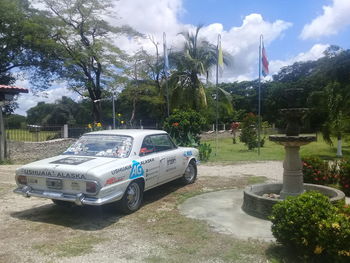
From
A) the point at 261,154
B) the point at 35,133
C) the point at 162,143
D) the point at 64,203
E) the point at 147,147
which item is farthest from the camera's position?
the point at 261,154

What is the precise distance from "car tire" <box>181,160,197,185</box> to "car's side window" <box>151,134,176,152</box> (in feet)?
3.12

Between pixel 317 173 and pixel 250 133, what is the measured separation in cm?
1186

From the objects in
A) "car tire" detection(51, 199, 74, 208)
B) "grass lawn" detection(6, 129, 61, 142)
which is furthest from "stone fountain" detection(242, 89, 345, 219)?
"grass lawn" detection(6, 129, 61, 142)

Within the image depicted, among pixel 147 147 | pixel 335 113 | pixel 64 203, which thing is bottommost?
pixel 64 203

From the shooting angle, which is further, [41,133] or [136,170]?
[41,133]

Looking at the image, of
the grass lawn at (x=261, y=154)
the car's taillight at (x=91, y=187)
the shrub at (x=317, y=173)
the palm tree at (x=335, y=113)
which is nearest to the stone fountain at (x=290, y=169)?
the shrub at (x=317, y=173)

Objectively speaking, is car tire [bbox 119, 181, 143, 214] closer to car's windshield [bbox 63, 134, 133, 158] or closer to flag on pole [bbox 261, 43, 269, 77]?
car's windshield [bbox 63, 134, 133, 158]

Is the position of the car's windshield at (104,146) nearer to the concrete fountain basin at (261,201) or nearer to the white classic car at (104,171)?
the white classic car at (104,171)

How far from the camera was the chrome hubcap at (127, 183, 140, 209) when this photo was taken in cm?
619

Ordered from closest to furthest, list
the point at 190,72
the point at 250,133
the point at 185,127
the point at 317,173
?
the point at 317,173, the point at 185,127, the point at 250,133, the point at 190,72

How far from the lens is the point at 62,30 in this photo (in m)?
26.0

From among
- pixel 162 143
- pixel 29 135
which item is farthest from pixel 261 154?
pixel 29 135

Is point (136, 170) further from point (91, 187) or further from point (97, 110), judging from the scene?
point (97, 110)

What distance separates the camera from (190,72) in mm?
27828
